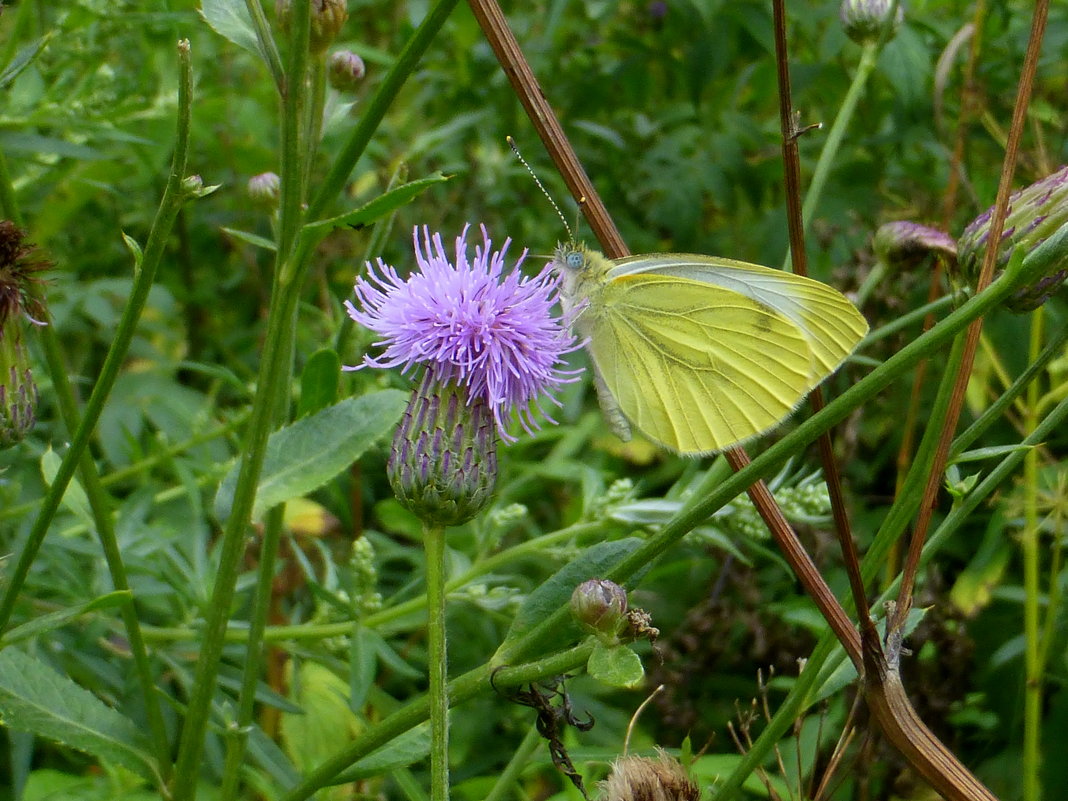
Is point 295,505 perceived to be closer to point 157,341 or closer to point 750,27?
point 157,341

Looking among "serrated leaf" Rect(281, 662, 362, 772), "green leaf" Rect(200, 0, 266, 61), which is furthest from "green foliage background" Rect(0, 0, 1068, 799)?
"green leaf" Rect(200, 0, 266, 61)

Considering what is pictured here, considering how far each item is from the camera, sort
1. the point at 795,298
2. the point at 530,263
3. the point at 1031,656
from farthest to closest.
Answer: the point at 530,263 < the point at 795,298 < the point at 1031,656

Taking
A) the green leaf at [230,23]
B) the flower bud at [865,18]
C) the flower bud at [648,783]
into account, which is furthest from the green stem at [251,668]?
the flower bud at [865,18]

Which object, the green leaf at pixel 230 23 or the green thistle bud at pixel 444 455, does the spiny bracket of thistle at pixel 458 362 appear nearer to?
the green thistle bud at pixel 444 455

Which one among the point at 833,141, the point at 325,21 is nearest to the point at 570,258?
the point at 833,141

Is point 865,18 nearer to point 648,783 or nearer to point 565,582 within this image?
point 565,582

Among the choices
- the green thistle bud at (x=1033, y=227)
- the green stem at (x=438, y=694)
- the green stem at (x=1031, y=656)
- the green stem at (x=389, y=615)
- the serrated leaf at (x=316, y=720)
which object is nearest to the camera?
the green stem at (x=438, y=694)
